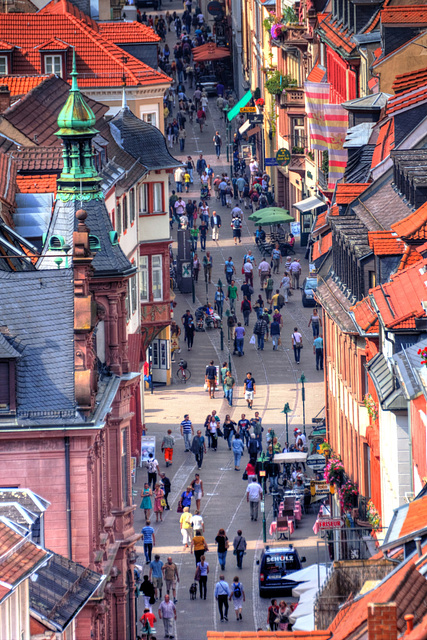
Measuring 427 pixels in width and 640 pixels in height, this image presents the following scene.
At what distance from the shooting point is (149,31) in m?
112

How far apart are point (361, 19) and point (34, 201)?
32.2 metres

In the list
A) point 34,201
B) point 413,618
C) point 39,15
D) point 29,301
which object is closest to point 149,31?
point 39,15

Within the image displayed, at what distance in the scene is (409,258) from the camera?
6016 centimetres

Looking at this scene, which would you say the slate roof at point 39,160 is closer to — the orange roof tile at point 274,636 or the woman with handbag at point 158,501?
the woman with handbag at point 158,501

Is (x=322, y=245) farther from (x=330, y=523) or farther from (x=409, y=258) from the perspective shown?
(x=409, y=258)

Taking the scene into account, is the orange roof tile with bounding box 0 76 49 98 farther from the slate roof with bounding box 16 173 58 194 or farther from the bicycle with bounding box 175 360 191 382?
the bicycle with bounding box 175 360 191 382

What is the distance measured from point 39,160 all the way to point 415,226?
54.7 feet

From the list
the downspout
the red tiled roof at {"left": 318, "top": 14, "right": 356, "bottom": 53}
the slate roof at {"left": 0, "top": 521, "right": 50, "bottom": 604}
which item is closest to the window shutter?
the downspout

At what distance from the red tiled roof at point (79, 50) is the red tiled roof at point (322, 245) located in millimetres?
25242

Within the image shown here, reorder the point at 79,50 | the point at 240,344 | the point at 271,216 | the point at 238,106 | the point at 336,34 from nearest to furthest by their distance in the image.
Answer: the point at 240,344
the point at 336,34
the point at 79,50
the point at 271,216
the point at 238,106

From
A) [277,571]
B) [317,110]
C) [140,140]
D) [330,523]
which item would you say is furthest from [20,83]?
[277,571]

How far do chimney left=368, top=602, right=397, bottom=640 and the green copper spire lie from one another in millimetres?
30614

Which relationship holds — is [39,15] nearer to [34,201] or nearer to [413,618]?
[34,201]

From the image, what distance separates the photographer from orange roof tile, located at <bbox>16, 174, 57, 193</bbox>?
70562mm
